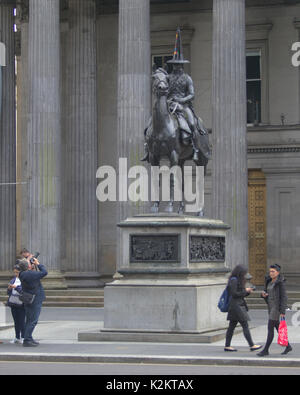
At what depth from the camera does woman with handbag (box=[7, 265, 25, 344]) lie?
22.5 meters

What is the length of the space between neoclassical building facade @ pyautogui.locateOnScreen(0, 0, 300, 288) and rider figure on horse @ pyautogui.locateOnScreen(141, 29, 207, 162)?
32.0ft

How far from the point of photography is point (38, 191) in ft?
114

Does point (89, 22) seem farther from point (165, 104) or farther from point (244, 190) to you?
point (165, 104)

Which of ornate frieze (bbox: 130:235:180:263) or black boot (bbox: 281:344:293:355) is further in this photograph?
ornate frieze (bbox: 130:235:180:263)

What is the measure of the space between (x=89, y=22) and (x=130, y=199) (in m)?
9.55

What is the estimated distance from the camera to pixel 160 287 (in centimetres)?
2208

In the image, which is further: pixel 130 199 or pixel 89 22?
pixel 89 22

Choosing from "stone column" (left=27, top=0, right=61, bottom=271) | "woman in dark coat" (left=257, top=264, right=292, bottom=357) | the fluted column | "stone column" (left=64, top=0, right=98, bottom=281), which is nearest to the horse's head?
"woman in dark coat" (left=257, top=264, right=292, bottom=357)

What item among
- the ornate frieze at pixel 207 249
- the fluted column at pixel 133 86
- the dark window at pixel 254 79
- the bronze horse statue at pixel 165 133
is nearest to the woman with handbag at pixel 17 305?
the bronze horse statue at pixel 165 133

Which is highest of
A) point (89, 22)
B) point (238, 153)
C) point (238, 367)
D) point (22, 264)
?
point (89, 22)

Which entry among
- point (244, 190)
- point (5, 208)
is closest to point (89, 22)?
point (5, 208)

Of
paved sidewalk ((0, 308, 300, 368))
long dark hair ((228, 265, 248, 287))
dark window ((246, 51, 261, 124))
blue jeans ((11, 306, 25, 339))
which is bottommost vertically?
paved sidewalk ((0, 308, 300, 368))

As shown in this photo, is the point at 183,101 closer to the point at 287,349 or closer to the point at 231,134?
the point at 287,349

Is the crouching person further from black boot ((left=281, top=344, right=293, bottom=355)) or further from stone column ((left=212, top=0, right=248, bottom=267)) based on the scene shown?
stone column ((left=212, top=0, right=248, bottom=267))
